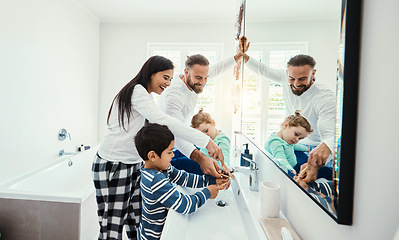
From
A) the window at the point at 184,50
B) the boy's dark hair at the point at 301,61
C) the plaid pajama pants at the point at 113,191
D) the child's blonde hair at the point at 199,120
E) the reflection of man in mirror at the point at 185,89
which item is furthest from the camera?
the window at the point at 184,50

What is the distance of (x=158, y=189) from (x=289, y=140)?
22.4 inches

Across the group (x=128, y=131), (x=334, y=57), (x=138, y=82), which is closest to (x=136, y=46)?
(x=138, y=82)

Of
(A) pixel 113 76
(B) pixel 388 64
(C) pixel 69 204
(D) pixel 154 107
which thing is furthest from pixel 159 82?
(A) pixel 113 76

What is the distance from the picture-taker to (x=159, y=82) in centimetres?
138

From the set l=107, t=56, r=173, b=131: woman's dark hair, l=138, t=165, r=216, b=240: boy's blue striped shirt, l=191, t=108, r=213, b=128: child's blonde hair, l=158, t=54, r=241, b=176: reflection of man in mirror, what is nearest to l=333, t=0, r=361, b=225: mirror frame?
l=138, t=165, r=216, b=240: boy's blue striped shirt

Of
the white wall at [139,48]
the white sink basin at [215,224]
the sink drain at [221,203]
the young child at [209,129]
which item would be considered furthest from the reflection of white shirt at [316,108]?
the white wall at [139,48]

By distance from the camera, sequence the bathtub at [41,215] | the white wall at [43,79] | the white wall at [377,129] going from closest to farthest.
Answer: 1. the white wall at [377,129]
2. the bathtub at [41,215]
3. the white wall at [43,79]

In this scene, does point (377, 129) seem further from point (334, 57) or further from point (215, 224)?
point (215, 224)

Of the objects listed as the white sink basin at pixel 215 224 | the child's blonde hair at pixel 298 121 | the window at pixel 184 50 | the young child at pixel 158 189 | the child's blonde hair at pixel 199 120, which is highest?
the window at pixel 184 50

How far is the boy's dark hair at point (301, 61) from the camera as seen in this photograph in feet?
2.01

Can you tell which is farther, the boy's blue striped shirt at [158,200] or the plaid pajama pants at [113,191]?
the plaid pajama pants at [113,191]

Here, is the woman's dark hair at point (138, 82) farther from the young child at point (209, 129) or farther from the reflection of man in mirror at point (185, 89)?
the young child at point (209, 129)

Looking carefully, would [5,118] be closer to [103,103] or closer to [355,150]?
[103,103]

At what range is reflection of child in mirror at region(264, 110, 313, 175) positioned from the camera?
2.25 ft
